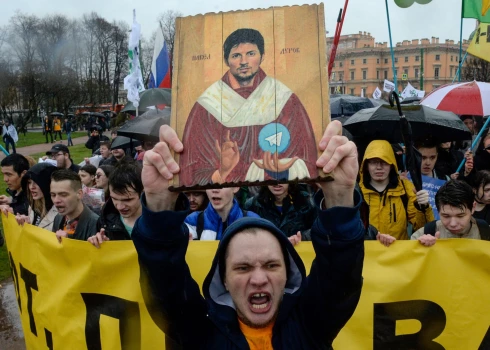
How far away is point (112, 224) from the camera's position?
3338 mm

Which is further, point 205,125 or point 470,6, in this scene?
point 470,6

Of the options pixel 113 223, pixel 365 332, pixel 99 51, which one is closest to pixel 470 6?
pixel 365 332

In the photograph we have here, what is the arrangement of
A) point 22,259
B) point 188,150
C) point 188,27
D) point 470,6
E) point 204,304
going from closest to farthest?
point 188,150, point 188,27, point 204,304, point 22,259, point 470,6

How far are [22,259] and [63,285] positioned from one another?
20.8 inches

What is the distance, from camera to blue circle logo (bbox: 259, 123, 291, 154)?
1602mm

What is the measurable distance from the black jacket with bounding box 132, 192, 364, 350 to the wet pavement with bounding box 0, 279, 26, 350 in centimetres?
343

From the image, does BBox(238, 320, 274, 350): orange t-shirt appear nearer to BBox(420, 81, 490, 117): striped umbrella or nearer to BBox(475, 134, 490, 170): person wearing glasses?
BBox(475, 134, 490, 170): person wearing glasses

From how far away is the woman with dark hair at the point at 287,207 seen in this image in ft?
11.8

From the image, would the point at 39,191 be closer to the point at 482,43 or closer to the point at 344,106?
the point at 482,43

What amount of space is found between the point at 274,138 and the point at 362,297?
160 cm

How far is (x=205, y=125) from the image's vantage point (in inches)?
65.3

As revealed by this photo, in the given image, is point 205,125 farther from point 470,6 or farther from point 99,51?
point 99,51

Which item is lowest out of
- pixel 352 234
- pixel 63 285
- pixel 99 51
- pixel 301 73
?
pixel 63 285

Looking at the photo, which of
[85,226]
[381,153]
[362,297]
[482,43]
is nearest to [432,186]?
[381,153]
